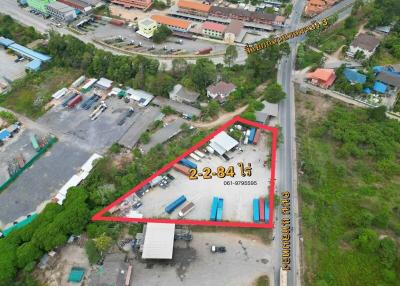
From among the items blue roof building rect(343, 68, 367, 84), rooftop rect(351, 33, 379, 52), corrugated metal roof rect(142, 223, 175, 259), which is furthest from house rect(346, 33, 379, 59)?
corrugated metal roof rect(142, 223, 175, 259)

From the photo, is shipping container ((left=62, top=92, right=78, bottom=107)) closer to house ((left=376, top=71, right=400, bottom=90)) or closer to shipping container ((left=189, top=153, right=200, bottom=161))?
shipping container ((left=189, top=153, right=200, bottom=161))

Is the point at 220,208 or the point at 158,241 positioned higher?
the point at 220,208

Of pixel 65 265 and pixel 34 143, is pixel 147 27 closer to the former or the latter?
pixel 34 143

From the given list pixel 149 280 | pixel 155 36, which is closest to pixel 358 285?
pixel 149 280

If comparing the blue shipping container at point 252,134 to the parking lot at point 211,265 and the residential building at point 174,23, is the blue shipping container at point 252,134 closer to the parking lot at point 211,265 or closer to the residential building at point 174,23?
the parking lot at point 211,265

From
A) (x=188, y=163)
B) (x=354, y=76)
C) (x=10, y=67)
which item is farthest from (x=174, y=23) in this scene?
(x=188, y=163)

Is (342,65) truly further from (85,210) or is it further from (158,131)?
(85,210)
